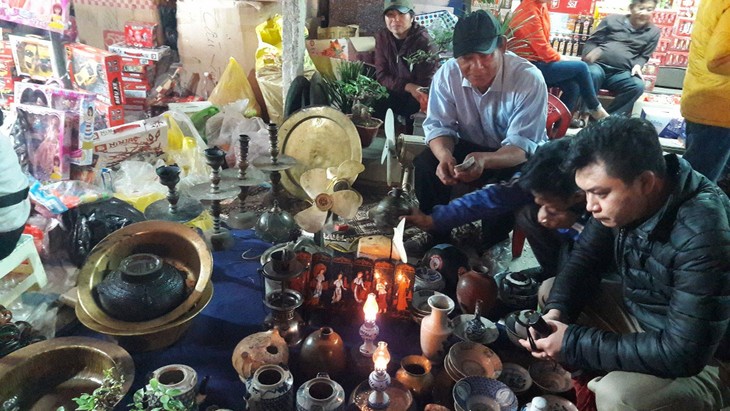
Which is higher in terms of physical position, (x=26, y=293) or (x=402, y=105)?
(x=402, y=105)

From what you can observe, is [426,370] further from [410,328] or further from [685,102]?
[685,102]

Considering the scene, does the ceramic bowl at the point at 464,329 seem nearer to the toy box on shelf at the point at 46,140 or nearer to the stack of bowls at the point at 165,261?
the stack of bowls at the point at 165,261

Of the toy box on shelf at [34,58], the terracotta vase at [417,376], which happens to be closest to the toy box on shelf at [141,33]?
the toy box on shelf at [34,58]

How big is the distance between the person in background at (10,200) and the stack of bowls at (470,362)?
1952mm

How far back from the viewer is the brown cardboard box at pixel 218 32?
185 inches

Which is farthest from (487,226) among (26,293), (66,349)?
(26,293)

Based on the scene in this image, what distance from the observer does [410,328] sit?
235cm

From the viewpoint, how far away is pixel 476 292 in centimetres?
233

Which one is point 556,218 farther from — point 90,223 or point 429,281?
point 90,223

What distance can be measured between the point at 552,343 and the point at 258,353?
1.08 metres

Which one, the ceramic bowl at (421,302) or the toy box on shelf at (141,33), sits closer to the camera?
the ceramic bowl at (421,302)

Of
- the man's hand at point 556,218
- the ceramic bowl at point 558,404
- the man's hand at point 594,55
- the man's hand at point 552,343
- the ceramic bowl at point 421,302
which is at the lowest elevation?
the ceramic bowl at point 558,404

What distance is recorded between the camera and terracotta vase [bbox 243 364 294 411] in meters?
1.67

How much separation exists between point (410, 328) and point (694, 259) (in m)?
1.21
